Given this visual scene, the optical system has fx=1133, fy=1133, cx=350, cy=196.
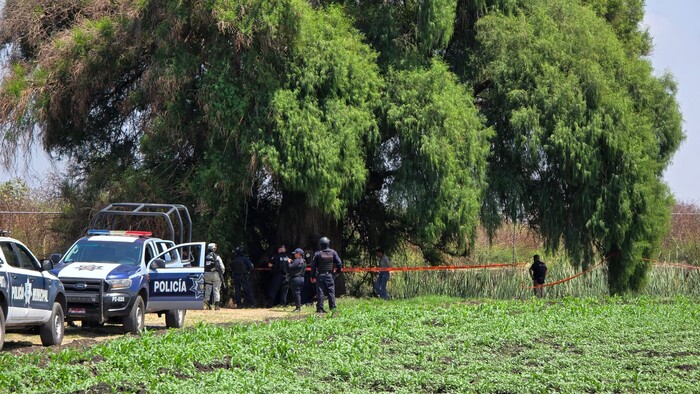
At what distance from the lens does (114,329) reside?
73.9 feet

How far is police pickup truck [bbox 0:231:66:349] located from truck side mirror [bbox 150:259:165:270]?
289cm

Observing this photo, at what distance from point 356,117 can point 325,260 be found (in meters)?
5.89

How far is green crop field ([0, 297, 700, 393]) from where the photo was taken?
45.3ft

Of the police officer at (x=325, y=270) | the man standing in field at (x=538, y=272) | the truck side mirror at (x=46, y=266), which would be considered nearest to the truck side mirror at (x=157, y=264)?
the truck side mirror at (x=46, y=266)

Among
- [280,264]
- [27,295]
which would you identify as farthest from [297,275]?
[27,295]

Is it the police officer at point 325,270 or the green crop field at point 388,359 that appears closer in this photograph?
the green crop field at point 388,359

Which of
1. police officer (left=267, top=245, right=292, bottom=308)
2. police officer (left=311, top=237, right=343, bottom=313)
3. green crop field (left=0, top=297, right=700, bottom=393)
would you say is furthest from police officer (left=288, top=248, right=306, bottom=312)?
green crop field (left=0, top=297, right=700, bottom=393)

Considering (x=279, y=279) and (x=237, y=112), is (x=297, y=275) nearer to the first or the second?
(x=279, y=279)

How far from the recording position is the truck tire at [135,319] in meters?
20.9

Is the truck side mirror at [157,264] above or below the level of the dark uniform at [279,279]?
above

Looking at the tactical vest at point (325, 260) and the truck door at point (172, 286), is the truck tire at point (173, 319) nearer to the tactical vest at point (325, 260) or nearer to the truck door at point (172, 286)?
the truck door at point (172, 286)

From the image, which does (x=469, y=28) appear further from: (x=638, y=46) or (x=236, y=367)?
(x=236, y=367)

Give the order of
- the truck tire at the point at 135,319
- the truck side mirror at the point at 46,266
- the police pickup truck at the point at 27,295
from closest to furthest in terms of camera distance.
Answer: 1. the police pickup truck at the point at 27,295
2. the truck side mirror at the point at 46,266
3. the truck tire at the point at 135,319

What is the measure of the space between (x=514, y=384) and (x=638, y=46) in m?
29.8
